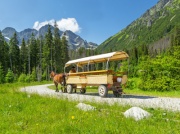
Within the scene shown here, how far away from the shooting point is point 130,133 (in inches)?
218

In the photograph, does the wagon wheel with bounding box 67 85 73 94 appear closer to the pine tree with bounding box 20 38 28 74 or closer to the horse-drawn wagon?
the horse-drawn wagon

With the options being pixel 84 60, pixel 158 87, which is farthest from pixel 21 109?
pixel 158 87

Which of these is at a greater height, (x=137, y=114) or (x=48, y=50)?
(x=48, y=50)

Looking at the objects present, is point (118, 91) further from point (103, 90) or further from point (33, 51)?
point (33, 51)

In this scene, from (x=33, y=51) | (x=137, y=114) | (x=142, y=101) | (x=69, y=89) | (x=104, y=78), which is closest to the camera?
(x=137, y=114)

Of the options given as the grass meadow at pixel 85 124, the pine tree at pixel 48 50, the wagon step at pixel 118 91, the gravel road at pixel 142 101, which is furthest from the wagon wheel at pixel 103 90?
the pine tree at pixel 48 50

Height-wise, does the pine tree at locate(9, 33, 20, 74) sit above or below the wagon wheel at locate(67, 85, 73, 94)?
above

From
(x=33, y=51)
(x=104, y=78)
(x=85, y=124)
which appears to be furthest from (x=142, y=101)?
(x=33, y=51)

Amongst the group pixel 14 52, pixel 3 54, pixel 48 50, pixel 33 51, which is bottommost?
pixel 3 54

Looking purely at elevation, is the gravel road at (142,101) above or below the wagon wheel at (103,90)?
below

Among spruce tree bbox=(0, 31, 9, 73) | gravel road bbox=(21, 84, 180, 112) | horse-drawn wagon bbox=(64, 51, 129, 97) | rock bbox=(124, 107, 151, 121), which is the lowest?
gravel road bbox=(21, 84, 180, 112)

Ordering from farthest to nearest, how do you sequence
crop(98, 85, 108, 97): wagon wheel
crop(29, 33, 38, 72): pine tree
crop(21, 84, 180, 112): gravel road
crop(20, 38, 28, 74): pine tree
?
crop(20, 38, 28, 74): pine tree
crop(29, 33, 38, 72): pine tree
crop(98, 85, 108, 97): wagon wheel
crop(21, 84, 180, 112): gravel road

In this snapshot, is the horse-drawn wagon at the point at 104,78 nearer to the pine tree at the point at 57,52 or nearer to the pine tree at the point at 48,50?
the pine tree at the point at 48,50

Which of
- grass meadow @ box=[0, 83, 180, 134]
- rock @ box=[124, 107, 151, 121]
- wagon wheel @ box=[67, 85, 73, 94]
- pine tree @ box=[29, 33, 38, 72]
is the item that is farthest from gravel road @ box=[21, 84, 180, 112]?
pine tree @ box=[29, 33, 38, 72]
